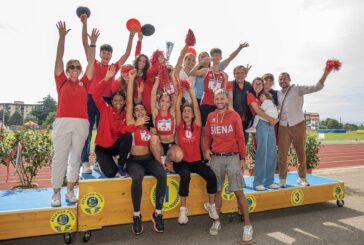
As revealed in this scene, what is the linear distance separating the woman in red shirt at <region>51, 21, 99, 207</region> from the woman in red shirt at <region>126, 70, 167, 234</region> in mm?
723

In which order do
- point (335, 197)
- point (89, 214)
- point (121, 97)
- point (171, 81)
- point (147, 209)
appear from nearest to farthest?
point (89, 214), point (147, 209), point (121, 97), point (171, 81), point (335, 197)

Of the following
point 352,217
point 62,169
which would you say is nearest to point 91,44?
point 62,169

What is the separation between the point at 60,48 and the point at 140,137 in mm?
1789

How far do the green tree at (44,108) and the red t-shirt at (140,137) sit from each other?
95798mm

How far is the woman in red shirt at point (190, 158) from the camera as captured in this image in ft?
13.2

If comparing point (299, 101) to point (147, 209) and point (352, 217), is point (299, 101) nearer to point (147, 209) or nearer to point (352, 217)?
point (352, 217)

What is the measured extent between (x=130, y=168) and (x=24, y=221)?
1.52 metres

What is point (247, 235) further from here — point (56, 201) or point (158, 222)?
point (56, 201)

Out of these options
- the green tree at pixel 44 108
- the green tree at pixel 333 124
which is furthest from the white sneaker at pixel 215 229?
the green tree at pixel 44 108

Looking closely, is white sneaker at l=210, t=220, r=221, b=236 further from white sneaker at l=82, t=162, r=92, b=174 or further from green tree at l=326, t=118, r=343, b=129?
green tree at l=326, t=118, r=343, b=129

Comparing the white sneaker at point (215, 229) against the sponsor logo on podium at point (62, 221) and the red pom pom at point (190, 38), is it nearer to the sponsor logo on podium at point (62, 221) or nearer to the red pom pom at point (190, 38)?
the sponsor logo on podium at point (62, 221)

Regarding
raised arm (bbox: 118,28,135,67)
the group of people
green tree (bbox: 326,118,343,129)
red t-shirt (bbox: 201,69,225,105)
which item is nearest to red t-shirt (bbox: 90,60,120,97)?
the group of people

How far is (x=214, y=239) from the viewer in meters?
3.85

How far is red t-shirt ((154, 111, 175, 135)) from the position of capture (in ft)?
14.1
